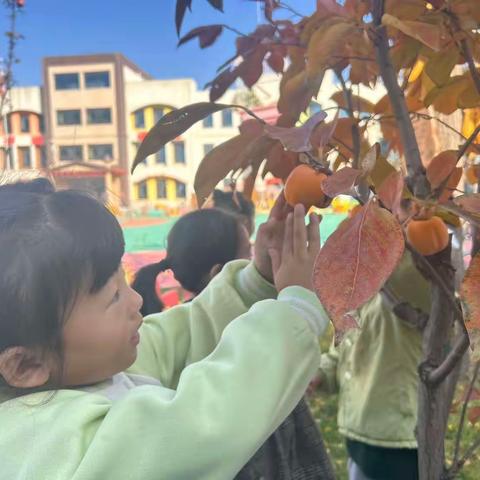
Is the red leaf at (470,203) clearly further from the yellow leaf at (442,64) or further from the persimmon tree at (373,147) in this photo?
the yellow leaf at (442,64)

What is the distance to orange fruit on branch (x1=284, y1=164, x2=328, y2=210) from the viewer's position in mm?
492

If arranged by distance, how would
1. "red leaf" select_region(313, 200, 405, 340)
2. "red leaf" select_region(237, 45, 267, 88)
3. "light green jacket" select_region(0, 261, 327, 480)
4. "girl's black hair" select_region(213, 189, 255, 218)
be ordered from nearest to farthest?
"red leaf" select_region(313, 200, 405, 340) < "light green jacket" select_region(0, 261, 327, 480) < "red leaf" select_region(237, 45, 267, 88) < "girl's black hair" select_region(213, 189, 255, 218)

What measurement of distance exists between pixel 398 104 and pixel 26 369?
1.48ft

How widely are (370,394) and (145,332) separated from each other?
2.21 feet

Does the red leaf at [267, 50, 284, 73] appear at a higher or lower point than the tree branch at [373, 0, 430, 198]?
higher

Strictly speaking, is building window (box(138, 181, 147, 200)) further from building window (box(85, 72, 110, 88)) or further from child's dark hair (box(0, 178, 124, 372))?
child's dark hair (box(0, 178, 124, 372))

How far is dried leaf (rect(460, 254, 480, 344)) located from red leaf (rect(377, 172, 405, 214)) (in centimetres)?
7

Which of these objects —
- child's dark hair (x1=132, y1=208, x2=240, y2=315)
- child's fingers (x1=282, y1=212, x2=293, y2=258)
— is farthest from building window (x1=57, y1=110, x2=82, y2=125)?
child's fingers (x1=282, y1=212, x2=293, y2=258)

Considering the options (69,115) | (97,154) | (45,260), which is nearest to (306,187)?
(45,260)

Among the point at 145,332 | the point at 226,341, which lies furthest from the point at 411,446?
the point at 226,341

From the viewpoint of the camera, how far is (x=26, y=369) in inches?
21.8

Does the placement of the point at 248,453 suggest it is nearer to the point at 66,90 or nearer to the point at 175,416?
the point at 175,416

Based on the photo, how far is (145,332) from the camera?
0.79 meters

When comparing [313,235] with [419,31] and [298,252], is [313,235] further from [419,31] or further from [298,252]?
[419,31]
